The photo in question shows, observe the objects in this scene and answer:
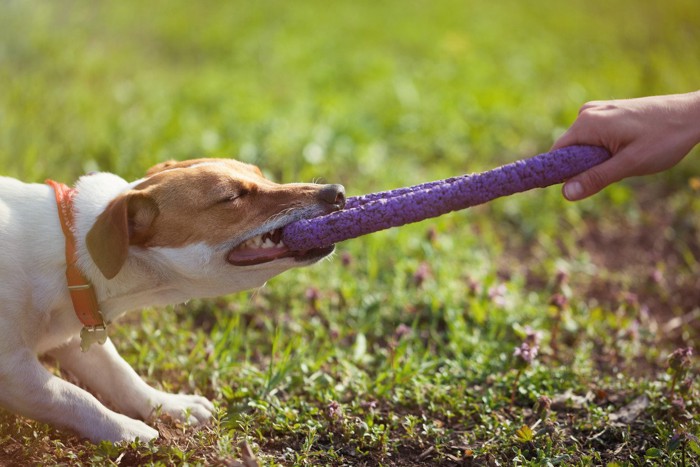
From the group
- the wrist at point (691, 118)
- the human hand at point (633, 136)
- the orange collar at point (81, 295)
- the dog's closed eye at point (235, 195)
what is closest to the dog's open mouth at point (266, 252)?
the dog's closed eye at point (235, 195)

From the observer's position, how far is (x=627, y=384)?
388 centimetres

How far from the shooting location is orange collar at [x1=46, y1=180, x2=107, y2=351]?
129 inches

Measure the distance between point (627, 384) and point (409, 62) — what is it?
6.09m

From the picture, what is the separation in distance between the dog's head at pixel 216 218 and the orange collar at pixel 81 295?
199mm

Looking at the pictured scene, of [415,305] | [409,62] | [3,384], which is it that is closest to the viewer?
[3,384]

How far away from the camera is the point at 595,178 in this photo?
3.37 metres

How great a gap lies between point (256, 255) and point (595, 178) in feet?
4.77

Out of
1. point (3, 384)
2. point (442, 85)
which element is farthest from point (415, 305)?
point (442, 85)

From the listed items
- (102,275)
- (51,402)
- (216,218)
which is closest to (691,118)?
(216,218)

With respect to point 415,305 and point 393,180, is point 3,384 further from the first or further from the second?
point 393,180

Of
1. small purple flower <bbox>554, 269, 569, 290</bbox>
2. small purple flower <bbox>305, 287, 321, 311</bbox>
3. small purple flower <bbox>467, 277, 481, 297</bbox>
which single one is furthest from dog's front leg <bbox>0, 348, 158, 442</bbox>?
small purple flower <bbox>554, 269, 569, 290</bbox>

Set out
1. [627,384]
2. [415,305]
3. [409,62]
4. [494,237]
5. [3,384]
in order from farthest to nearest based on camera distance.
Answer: [409,62]
[494,237]
[415,305]
[627,384]
[3,384]

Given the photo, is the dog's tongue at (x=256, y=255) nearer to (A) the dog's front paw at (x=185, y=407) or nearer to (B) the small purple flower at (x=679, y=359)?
(A) the dog's front paw at (x=185, y=407)

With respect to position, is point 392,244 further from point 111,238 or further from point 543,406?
point 111,238
